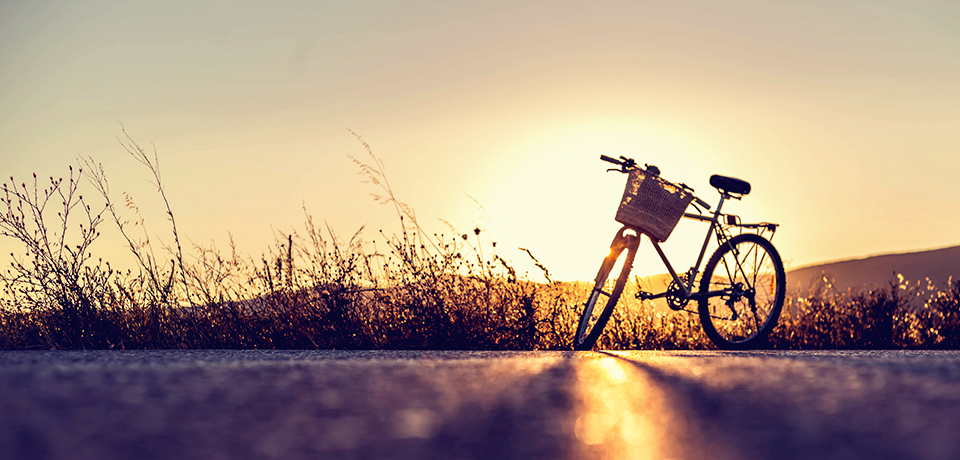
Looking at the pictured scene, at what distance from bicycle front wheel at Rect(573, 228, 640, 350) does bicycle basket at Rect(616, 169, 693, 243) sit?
176 mm

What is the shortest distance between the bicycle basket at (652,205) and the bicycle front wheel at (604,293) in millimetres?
176


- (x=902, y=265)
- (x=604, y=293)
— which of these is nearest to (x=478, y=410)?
(x=604, y=293)

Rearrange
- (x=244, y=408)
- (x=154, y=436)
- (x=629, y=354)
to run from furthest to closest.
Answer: (x=629, y=354) → (x=244, y=408) → (x=154, y=436)

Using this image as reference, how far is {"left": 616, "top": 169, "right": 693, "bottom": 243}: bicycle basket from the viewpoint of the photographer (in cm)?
474

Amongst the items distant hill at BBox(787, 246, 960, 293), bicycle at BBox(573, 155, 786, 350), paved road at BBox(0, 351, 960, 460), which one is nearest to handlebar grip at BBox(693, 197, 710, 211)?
bicycle at BBox(573, 155, 786, 350)

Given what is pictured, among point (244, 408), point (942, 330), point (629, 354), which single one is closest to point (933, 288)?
point (942, 330)

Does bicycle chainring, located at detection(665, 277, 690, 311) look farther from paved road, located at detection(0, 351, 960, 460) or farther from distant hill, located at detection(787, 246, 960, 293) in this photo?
distant hill, located at detection(787, 246, 960, 293)

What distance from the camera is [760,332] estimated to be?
5250 millimetres

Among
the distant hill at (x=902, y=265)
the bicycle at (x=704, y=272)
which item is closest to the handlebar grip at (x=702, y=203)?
the bicycle at (x=704, y=272)

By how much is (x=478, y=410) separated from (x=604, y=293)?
2.95 meters

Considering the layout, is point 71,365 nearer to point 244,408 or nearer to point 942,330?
point 244,408

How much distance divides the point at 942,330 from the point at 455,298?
4565 millimetres

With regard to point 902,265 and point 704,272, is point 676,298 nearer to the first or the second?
point 704,272

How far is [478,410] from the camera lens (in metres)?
2.09
